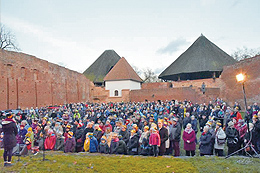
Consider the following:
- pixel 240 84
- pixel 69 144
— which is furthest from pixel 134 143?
pixel 240 84

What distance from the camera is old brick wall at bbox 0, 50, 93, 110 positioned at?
24.4m

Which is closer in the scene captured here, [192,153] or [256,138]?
[256,138]

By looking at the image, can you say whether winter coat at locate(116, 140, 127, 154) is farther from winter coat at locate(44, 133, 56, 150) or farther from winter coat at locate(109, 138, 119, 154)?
winter coat at locate(44, 133, 56, 150)

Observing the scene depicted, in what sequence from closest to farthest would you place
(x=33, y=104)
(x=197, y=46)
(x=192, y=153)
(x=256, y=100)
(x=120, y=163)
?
(x=120, y=163) → (x=192, y=153) → (x=256, y=100) → (x=33, y=104) → (x=197, y=46)

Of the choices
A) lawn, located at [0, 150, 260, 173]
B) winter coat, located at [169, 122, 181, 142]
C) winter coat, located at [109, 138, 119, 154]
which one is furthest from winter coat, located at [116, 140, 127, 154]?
winter coat, located at [169, 122, 181, 142]

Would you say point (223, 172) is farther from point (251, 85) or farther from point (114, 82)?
point (114, 82)

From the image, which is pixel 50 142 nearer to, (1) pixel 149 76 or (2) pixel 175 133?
(2) pixel 175 133

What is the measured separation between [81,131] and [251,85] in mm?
20139

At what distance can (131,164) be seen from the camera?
6504 mm

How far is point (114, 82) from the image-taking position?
42.9 m

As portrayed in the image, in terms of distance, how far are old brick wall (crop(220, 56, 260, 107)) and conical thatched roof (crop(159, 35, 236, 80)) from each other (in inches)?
295

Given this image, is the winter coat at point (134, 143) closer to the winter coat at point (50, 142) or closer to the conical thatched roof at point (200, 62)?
the winter coat at point (50, 142)

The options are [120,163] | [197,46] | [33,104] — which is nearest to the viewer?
[120,163]

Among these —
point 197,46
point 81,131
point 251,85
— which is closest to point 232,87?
point 251,85
